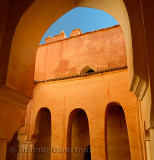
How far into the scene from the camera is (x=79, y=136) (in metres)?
13.9

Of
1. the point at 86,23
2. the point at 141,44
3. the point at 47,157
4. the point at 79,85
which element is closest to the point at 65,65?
the point at 79,85

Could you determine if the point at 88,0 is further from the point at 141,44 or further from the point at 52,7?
the point at 141,44

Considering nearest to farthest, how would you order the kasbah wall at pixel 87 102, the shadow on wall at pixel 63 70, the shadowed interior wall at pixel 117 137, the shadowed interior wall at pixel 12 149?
the kasbah wall at pixel 87 102, the shadowed interior wall at pixel 117 137, the shadowed interior wall at pixel 12 149, the shadow on wall at pixel 63 70

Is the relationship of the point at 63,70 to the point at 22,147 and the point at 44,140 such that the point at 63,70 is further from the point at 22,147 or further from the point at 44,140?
the point at 22,147

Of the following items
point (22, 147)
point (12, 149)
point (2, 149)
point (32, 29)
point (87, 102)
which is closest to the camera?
point (2, 149)

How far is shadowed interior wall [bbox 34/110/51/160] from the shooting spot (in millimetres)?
14133

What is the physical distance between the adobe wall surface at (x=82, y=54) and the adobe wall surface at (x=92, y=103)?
3.90 m

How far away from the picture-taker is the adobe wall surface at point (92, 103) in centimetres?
965

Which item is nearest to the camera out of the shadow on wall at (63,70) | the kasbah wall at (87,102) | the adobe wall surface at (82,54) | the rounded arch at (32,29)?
the rounded arch at (32,29)

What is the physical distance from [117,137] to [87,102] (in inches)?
134

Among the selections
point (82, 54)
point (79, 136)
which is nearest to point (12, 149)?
point (79, 136)

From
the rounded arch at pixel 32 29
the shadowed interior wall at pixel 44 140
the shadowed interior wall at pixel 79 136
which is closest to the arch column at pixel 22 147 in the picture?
the shadowed interior wall at pixel 44 140

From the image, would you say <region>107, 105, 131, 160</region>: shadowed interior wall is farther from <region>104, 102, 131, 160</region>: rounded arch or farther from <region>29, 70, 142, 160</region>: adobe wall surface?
<region>29, 70, 142, 160</region>: adobe wall surface

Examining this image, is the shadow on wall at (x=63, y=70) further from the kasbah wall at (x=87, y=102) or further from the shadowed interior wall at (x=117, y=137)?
the shadowed interior wall at (x=117, y=137)
